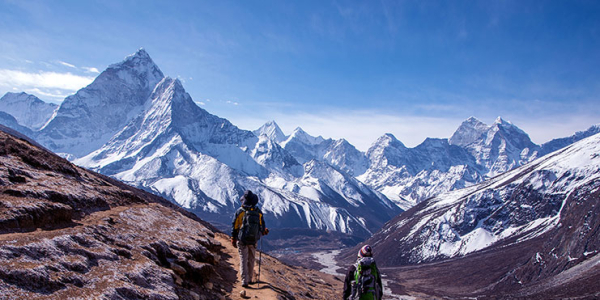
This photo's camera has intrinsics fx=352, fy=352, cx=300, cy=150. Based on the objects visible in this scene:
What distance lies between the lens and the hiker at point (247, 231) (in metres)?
19.7

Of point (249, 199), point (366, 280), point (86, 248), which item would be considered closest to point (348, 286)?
point (366, 280)

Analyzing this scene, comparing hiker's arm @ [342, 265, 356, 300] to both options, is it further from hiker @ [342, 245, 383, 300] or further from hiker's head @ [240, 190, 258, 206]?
hiker's head @ [240, 190, 258, 206]

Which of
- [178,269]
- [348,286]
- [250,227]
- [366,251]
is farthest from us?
[250,227]

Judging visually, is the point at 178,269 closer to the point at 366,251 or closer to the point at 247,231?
the point at 247,231

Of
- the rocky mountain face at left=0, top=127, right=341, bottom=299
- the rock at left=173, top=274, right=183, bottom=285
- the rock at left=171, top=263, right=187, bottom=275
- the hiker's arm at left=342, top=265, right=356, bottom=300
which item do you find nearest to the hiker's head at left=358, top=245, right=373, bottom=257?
the hiker's arm at left=342, top=265, right=356, bottom=300

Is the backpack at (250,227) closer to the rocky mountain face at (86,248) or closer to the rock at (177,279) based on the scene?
the rocky mountain face at (86,248)

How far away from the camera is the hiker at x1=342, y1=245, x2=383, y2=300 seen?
607 inches

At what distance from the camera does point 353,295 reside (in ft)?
51.8

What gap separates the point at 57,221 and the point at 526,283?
228939 mm

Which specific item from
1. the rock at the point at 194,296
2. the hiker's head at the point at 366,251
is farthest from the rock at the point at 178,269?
the hiker's head at the point at 366,251

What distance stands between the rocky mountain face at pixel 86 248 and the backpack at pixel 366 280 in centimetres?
562

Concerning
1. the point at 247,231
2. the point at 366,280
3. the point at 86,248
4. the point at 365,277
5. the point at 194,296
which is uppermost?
the point at 247,231

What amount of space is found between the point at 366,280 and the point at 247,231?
7410 mm

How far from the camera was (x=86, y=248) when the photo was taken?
15719 millimetres
